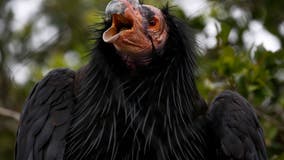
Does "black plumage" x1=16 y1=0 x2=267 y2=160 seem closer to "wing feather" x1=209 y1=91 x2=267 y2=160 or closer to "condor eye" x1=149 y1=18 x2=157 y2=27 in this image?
"wing feather" x1=209 y1=91 x2=267 y2=160

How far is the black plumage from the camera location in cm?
489

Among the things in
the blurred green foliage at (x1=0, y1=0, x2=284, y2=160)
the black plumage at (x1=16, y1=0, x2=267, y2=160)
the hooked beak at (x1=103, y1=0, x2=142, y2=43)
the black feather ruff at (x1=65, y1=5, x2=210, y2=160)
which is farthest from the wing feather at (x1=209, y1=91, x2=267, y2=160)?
the hooked beak at (x1=103, y1=0, x2=142, y2=43)

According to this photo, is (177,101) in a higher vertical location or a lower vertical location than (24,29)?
higher

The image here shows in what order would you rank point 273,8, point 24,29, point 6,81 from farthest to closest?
1. point 24,29
2. point 6,81
3. point 273,8

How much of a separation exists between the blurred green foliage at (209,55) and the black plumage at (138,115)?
13.2 inches

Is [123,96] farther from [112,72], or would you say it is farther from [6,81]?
[6,81]

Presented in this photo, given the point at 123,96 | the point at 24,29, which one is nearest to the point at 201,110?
the point at 123,96

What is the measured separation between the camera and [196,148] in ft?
16.2

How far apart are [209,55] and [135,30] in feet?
7.21

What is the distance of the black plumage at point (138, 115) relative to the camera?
4.89 meters

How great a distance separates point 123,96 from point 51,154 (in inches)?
25.7

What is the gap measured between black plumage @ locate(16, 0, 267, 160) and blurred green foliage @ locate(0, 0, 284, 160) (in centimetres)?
34

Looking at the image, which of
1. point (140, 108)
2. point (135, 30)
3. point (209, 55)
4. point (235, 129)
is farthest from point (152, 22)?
point (209, 55)

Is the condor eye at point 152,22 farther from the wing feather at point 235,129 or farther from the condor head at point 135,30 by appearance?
the wing feather at point 235,129
